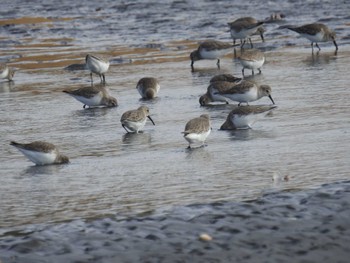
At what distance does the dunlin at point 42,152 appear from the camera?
1280 cm

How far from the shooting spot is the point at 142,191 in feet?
35.8

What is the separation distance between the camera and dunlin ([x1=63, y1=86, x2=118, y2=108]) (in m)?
18.1

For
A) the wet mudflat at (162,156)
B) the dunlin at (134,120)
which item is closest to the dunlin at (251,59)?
the wet mudflat at (162,156)

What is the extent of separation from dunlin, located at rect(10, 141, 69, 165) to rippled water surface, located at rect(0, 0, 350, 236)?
0.15 m

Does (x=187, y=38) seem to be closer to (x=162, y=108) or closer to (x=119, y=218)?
(x=162, y=108)

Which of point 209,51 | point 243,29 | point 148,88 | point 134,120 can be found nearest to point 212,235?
point 134,120

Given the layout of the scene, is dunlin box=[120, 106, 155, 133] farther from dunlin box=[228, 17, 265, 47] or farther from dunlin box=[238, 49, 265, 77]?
dunlin box=[228, 17, 265, 47]

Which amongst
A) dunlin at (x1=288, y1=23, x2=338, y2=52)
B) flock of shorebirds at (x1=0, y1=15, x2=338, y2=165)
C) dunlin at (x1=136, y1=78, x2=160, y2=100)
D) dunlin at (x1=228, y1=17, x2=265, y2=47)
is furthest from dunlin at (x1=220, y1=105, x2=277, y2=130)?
dunlin at (x1=228, y1=17, x2=265, y2=47)

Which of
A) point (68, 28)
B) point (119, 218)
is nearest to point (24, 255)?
point (119, 218)

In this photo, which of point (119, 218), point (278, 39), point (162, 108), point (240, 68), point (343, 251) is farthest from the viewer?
point (278, 39)

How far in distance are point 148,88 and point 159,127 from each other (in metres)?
3.20

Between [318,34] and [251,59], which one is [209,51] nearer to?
[251,59]

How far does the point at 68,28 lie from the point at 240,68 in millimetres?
12605

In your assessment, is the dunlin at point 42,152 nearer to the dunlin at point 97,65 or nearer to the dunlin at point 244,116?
the dunlin at point 244,116
